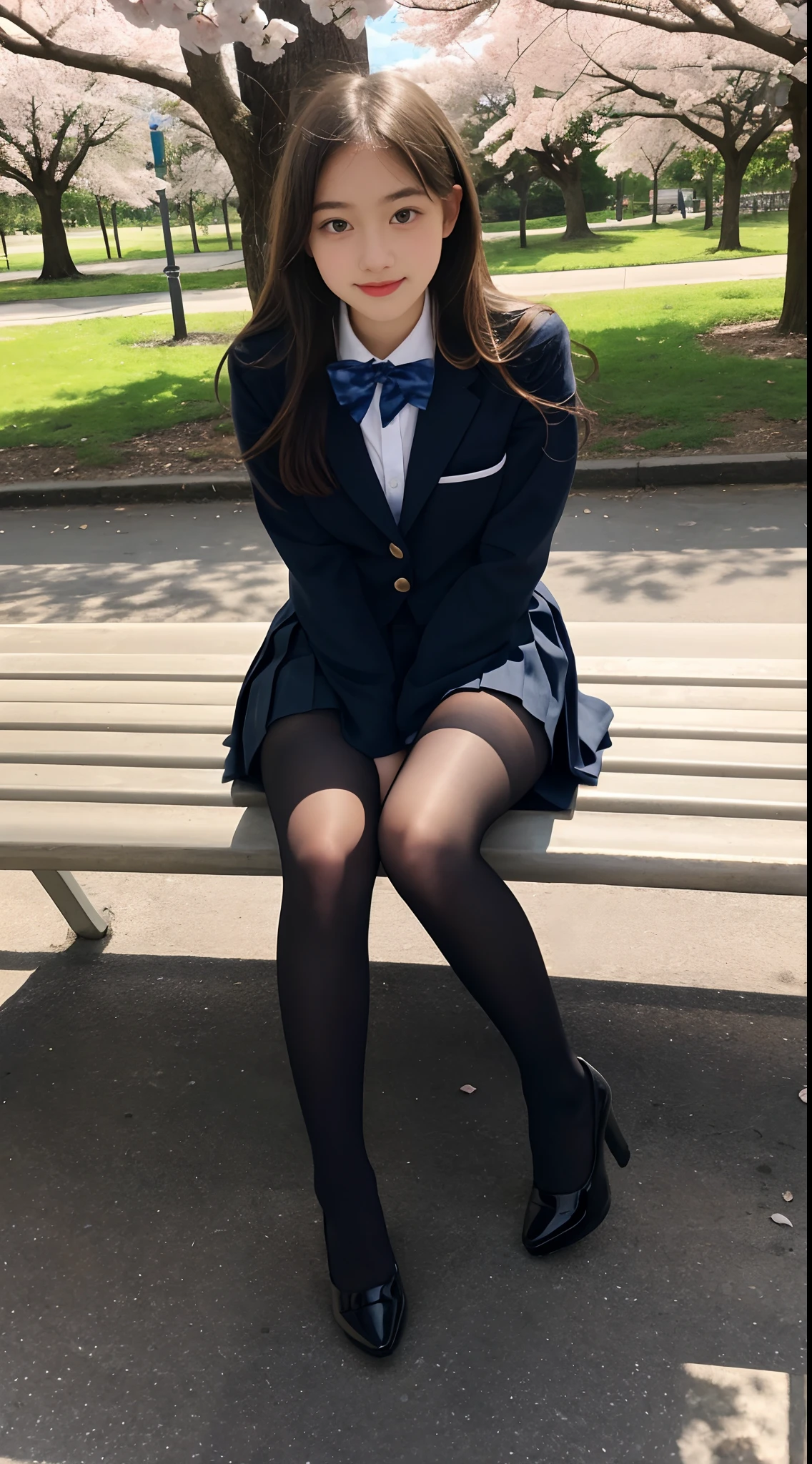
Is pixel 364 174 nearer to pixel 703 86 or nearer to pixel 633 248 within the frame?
pixel 703 86

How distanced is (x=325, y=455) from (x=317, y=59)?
5.04 m

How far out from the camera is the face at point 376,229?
2.06 metres

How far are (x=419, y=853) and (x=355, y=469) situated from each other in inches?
29.6

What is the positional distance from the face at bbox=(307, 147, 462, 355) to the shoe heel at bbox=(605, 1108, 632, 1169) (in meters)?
1.46

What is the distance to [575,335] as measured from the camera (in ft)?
36.3

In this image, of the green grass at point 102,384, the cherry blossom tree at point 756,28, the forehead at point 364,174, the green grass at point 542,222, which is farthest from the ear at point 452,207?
the green grass at point 542,222

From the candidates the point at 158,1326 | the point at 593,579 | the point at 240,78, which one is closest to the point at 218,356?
the point at 240,78

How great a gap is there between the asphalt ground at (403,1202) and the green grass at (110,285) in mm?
20131

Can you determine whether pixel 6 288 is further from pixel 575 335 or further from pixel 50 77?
pixel 575 335

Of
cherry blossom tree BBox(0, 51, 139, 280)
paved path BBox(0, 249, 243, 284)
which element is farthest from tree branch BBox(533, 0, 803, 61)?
paved path BBox(0, 249, 243, 284)

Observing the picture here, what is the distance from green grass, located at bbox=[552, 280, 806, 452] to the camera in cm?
758

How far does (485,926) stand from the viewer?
1.89 meters

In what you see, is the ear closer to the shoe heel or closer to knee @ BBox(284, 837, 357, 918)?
knee @ BBox(284, 837, 357, 918)

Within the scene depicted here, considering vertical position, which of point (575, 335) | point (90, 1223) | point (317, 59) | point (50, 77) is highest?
point (50, 77)
